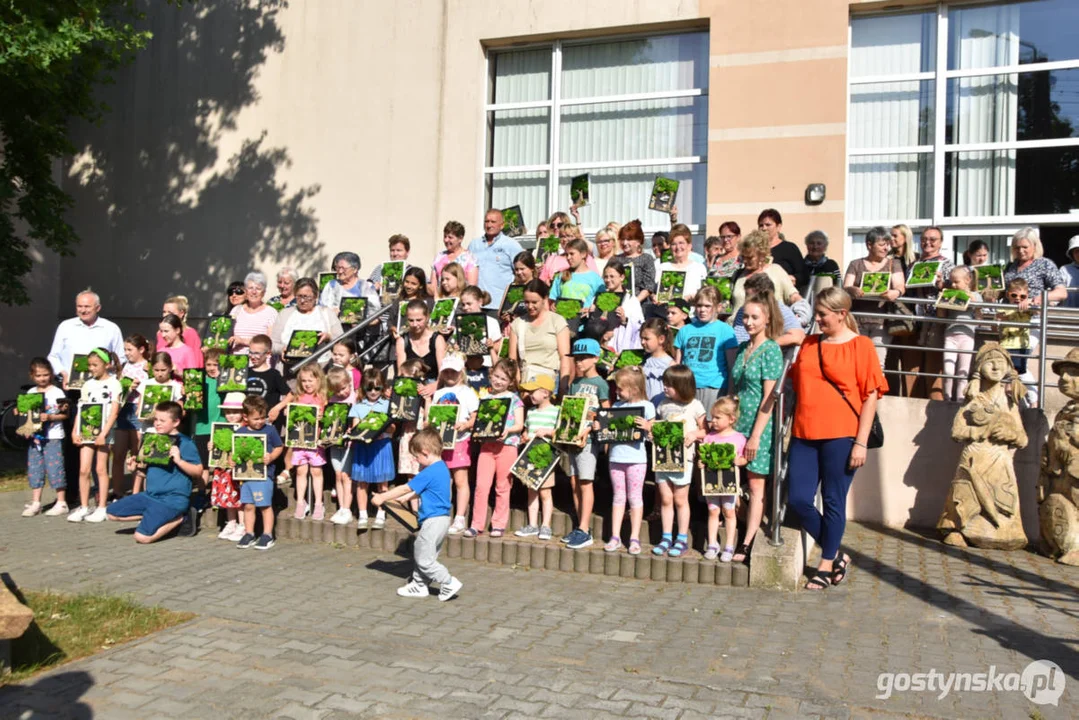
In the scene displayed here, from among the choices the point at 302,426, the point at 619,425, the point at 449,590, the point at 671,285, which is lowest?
the point at 449,590

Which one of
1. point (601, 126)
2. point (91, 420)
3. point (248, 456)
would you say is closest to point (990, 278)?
point (601, 126)

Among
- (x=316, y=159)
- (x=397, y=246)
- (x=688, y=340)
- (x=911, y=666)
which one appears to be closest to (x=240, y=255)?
(x=316, y=159)

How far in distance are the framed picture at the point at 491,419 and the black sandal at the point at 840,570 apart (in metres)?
2.89

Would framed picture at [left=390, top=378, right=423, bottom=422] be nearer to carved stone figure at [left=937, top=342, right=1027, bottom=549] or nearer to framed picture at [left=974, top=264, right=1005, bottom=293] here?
carved stone figure at [left=937, top=342, right=1027, bottom=549]

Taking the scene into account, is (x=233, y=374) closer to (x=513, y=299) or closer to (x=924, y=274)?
(x=513, y=299)

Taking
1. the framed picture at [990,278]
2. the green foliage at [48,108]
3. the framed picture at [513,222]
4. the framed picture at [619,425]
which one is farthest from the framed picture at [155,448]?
the framed picture at [990,278]

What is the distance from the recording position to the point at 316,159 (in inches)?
593

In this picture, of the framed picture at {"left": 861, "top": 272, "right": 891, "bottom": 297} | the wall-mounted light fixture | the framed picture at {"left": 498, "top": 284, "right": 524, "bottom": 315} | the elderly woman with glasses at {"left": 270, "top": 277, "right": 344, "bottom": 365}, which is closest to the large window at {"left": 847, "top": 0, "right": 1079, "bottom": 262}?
the wall-mounted light fixture

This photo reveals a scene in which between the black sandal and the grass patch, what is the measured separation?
4.57 m

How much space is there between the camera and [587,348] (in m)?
8.69

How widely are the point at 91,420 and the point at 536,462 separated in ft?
16.1

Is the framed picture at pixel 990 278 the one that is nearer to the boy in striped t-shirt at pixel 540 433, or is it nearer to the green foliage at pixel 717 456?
the green foliage at pixel 717 456

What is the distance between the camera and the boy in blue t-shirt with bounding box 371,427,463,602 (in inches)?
281

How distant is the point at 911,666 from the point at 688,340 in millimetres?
3618
